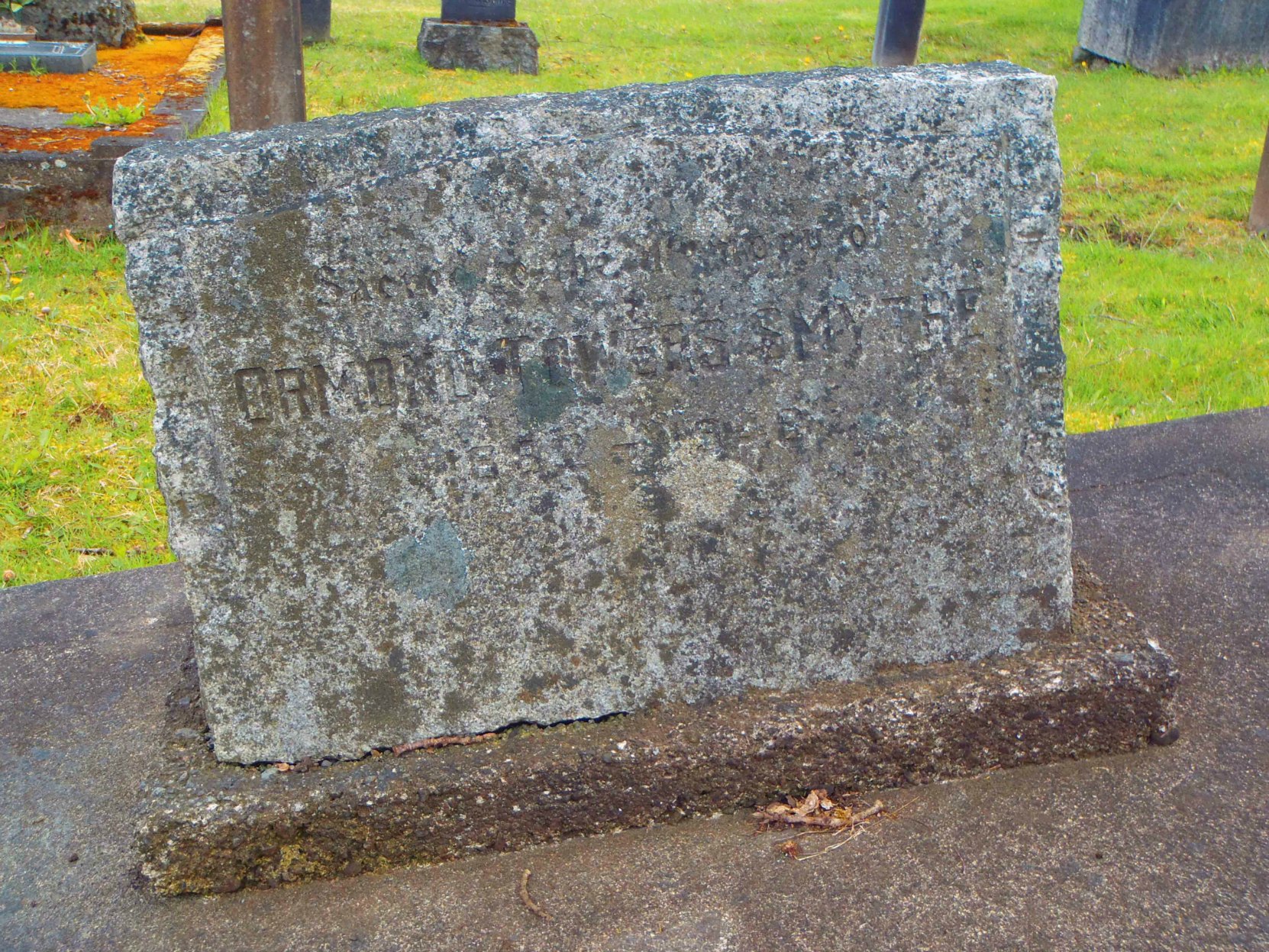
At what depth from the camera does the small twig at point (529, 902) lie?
198 centimetres

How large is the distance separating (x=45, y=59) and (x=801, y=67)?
6.17 meters

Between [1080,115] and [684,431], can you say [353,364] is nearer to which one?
[684,431]

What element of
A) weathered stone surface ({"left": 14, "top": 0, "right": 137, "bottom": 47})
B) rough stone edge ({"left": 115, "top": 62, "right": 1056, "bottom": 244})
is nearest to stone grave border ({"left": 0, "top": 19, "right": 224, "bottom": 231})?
weathered stone surface ({"left": 14, "top": 0, "right": 137, "bottom": 47})

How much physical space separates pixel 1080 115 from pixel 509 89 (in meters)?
4.53

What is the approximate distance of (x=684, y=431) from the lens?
81.4 inches

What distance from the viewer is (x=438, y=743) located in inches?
85.0

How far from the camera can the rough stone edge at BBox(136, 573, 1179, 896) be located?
2062 millimetres

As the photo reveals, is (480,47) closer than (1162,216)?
No

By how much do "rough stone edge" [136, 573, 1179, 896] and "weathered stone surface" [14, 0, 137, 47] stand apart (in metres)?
8.01

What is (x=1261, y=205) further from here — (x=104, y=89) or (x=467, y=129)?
(x=104, y=89)

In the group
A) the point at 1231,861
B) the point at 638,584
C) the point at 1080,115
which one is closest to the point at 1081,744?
the point at 1231,861

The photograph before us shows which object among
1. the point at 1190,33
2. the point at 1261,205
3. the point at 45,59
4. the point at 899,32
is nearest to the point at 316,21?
the point at 45,59

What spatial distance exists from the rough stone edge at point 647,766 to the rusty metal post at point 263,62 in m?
2.75

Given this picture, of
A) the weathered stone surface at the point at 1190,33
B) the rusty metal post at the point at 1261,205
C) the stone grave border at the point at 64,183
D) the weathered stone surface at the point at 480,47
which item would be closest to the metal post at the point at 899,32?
the weathered stone surface at the point at 1190,33
